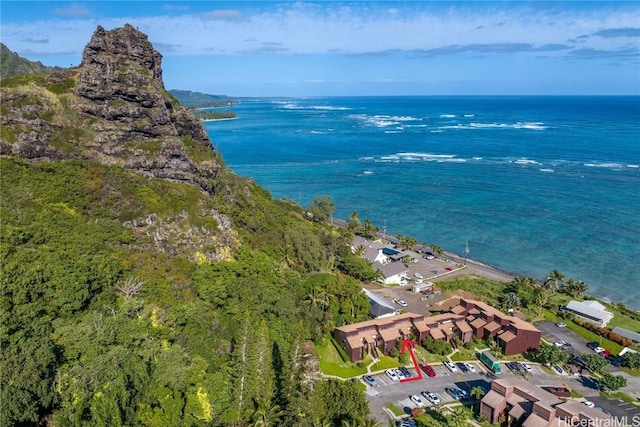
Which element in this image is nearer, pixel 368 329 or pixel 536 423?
pixel 536 423

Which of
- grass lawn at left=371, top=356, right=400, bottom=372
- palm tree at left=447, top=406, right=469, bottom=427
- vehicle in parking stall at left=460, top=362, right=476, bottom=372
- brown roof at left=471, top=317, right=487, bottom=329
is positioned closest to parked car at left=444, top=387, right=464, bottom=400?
vehicle in parking stall at left=460, top=362, right=476, bottom=372

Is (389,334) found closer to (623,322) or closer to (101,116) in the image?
(623,322)

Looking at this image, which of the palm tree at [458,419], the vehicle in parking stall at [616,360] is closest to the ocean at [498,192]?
the vehicle in parking stall at [616,360]

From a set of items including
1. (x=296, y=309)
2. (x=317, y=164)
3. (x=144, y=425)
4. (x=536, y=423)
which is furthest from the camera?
(x=317, y=164)

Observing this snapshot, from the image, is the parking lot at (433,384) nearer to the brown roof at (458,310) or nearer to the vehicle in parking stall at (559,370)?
the vehicle in parking stall at (559,370)

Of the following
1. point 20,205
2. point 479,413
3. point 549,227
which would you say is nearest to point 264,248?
point 20,205

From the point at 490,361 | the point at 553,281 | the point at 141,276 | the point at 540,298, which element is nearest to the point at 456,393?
the point at 490,361

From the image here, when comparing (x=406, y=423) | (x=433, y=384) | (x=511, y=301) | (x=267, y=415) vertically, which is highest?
(x=267, y=415)

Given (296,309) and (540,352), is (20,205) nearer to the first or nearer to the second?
(296,309)
